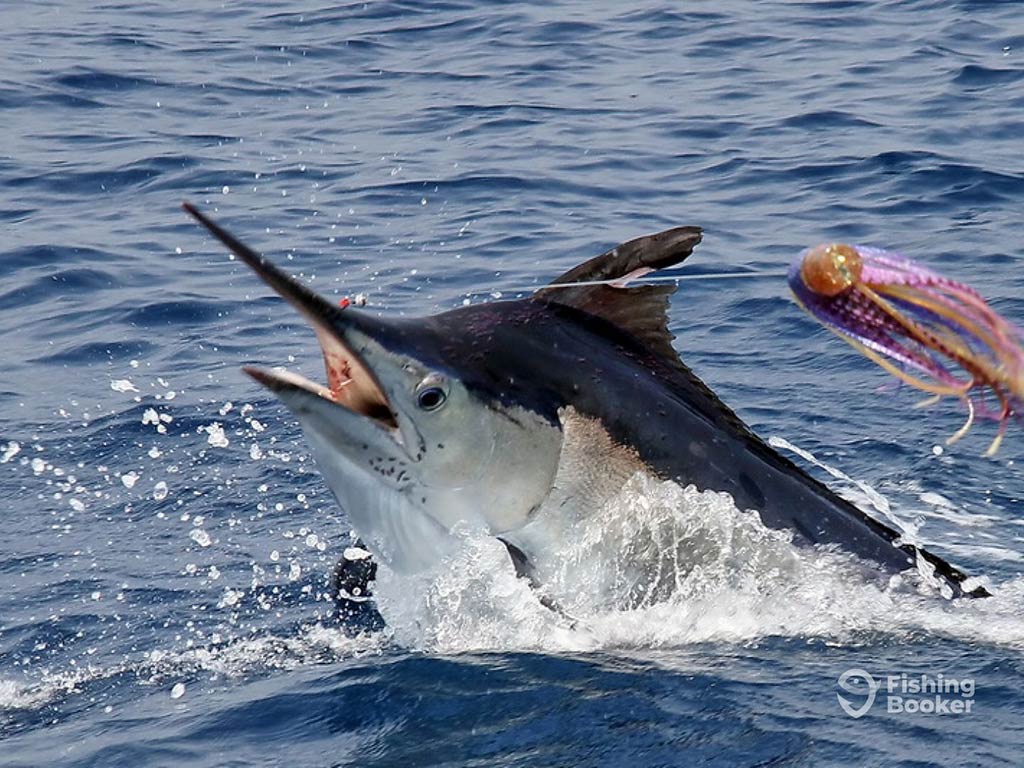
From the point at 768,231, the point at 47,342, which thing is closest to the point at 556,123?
the point at 768,231

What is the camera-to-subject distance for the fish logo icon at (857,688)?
6012 mm

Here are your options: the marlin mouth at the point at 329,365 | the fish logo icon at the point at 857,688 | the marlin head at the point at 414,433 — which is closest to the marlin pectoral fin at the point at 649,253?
the marlin head at the point at 414,433

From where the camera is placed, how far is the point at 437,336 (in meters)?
6.12

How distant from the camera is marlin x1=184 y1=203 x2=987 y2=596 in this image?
5.95 metres

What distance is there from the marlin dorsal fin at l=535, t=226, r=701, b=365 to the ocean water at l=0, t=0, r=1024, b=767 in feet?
1.98

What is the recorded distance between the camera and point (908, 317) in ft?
18.8

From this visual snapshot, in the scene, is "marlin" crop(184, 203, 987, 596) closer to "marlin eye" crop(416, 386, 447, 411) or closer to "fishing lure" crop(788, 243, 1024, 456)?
"marlin eye" crop(416, 386, 447, 411)

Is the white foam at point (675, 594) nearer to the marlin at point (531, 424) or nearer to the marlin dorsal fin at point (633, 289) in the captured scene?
the marlin at point (531, 424)

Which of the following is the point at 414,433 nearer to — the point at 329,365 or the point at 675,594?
the point at 329,365

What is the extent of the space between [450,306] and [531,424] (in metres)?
5.28

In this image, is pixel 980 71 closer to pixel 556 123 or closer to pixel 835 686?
pixel 556 123

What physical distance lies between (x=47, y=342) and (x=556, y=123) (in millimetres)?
6167
